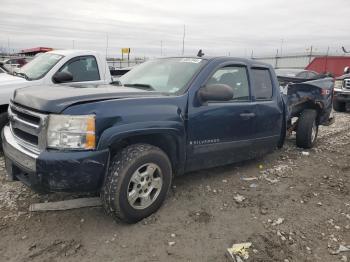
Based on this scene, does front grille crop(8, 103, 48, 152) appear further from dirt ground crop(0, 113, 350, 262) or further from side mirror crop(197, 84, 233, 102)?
side mirror crop(197, 84, 233, 102)

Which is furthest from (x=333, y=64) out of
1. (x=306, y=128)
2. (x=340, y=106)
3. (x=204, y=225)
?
(x=204, y=225)

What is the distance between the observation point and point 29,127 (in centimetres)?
331

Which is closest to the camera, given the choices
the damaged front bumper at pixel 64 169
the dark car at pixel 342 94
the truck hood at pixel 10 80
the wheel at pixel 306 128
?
the damaged front bumper at pixel 64 169

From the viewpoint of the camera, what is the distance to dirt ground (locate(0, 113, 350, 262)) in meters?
3.08

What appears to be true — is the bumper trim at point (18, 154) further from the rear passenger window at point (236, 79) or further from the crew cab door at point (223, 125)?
the rear passenger window at point (236, 79)

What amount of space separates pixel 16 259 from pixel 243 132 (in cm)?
293

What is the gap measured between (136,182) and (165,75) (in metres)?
1.49

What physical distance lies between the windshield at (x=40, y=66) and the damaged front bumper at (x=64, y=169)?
130 inches

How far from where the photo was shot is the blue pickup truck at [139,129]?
305 centimetres

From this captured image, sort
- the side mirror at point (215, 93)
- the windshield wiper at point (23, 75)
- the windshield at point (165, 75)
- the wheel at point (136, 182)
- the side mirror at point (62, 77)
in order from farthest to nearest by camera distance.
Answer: the windshield wiper at point (23, 75), the side mirror at point (62, 77), the windshield at point (165, 75), the side mirror at point (215, 93), the wheel at point (136, 182)

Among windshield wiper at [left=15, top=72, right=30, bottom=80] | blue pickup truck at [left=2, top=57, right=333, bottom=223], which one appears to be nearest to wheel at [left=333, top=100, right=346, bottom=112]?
blue pickup truck at [left=2, top=57, right=333, bottom=223]

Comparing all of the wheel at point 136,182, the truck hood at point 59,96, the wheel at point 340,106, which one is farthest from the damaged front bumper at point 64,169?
the wheel at point 340,106

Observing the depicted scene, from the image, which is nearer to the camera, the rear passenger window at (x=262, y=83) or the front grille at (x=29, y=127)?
the front grille at (x=29, y=127)

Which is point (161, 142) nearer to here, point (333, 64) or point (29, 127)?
point (29, 127)
